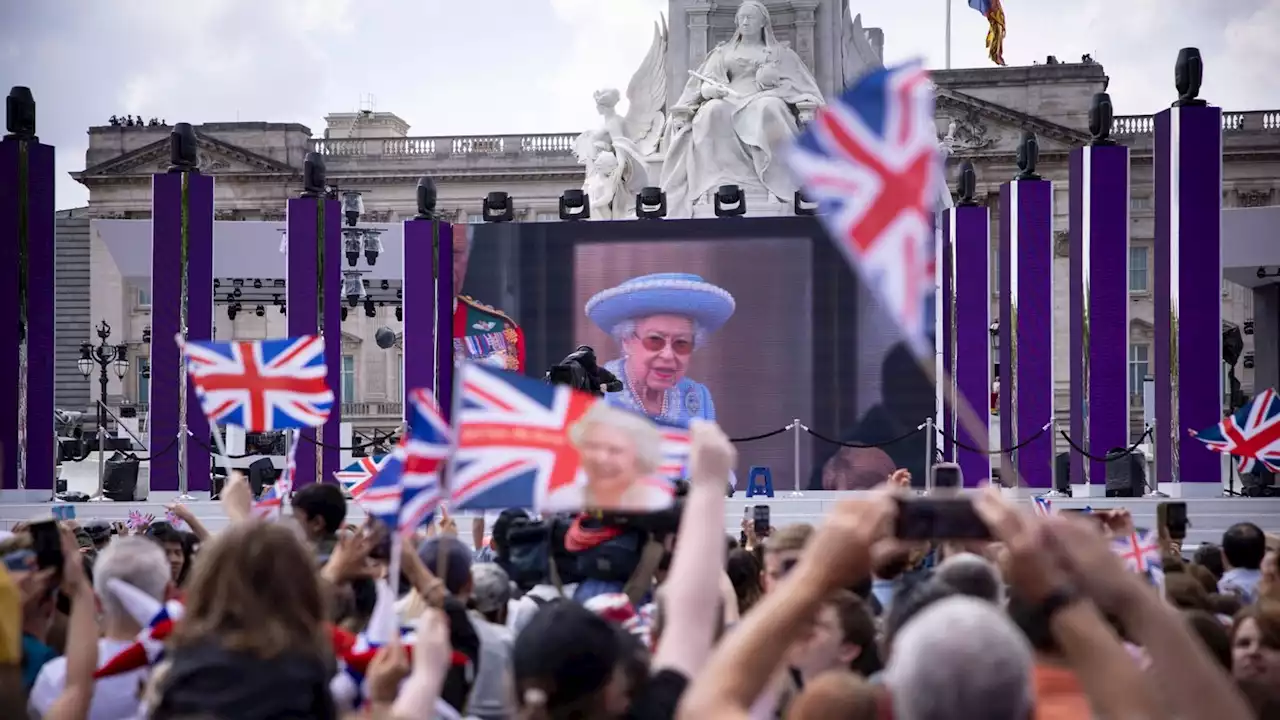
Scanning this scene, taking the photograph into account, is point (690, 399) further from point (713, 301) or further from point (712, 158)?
point (712, 158)

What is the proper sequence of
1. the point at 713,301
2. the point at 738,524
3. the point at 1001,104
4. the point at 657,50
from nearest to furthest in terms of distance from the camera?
the point at 738,524
the point at 713,301
the point at 657,50
the point at 1001,104

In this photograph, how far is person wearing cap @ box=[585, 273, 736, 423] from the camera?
27.7m

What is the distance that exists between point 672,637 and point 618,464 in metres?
1.00

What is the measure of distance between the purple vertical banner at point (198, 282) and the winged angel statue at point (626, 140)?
8.83 m

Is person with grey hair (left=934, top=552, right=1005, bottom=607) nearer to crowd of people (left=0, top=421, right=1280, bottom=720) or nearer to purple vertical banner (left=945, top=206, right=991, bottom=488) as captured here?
crowd of people (left=0, top=421, right=1280, bottom=720)

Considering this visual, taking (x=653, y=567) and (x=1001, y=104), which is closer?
(x=653, y=567)

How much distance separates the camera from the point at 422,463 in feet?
18.5

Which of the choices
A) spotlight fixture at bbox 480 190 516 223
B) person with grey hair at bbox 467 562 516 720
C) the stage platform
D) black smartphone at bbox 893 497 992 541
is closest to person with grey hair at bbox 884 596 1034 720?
black smartphone at bbox 893 497 992 541

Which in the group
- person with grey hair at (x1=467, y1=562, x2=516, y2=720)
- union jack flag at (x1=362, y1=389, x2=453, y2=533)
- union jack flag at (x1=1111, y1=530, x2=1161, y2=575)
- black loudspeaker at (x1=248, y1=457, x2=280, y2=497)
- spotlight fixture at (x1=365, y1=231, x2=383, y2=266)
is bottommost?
black loudspeaker at (x1=248, y1=457, x2=280, y2=497)

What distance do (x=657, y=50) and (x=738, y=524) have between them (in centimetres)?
1417

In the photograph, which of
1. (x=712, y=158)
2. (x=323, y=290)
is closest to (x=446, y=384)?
(x=323, y=290)

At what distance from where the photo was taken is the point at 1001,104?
6581 cm

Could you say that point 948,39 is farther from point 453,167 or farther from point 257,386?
point 257,386

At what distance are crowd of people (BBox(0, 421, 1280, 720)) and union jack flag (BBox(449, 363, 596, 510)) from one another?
0.34 meters
